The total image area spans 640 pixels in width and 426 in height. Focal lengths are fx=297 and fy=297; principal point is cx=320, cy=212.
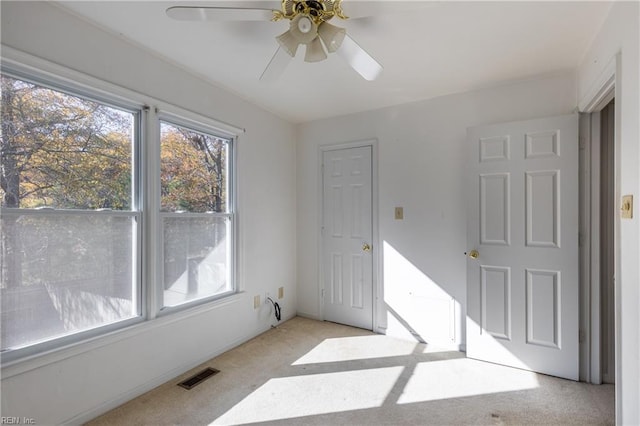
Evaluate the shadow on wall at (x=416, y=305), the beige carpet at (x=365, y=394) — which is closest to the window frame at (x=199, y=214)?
the beige carpet at (x=365, y=394)

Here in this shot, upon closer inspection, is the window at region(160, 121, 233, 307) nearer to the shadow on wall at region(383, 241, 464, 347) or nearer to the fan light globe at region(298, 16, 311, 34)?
the fan light globe at region(298, 16, 311, 34)

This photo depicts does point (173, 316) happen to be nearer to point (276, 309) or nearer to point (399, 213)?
point (276, 309)

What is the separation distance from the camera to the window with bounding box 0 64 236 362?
1617mm

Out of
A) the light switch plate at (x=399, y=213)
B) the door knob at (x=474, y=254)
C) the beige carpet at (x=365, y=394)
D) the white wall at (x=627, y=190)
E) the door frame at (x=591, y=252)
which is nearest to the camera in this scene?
the white wall at (x=627, y=190)

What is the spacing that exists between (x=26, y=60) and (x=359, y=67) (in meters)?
A: 1.84

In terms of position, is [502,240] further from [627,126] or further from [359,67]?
[359,67]

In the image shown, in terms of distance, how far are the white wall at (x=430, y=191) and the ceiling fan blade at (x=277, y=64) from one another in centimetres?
157

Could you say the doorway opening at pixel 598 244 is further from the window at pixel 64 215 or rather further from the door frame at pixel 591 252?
the window at pixel 64 215

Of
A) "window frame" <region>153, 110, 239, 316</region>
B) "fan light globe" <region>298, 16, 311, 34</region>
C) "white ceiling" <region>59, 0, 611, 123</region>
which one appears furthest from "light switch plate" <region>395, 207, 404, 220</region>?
"fan light globe" <region>298, 16, 311, 34</region>

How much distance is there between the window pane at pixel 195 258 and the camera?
240 centimetres

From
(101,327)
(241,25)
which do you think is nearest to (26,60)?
(241,25)

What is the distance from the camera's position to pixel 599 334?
2.27m

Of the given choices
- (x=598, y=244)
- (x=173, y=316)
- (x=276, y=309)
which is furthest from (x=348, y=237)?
(x=598, y=244)

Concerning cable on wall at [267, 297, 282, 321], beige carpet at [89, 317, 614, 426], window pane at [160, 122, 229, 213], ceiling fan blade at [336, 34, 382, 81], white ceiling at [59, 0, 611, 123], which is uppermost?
white ceiling at [59, 0, 611, 123]
